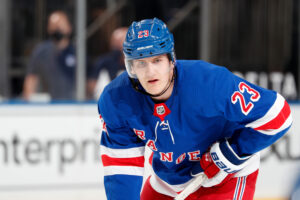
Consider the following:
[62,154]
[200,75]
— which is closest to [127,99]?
[200,75]

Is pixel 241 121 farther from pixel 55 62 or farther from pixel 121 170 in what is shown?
pixel 55 62

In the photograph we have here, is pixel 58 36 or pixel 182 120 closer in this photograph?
pixel 182 120

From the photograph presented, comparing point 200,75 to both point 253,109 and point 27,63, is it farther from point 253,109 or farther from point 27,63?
point 27,63

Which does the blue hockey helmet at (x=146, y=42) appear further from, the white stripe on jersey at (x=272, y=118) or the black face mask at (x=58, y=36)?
the black face mask at (x=58, y=36)

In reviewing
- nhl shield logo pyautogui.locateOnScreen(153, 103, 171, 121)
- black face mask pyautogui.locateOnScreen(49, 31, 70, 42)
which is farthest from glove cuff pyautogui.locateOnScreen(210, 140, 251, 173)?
black face mask pyautogui.locateOnScreen(49, 31, 70, 42)

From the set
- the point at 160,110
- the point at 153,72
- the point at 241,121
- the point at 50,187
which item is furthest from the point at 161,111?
the point at 50,187

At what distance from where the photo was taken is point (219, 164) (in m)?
1.93

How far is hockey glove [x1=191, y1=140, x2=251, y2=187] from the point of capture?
1916mm

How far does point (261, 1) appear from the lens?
4367mm

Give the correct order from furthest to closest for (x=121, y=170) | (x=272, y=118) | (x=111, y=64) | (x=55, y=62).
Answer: (x=111, y=64), (x=55, y=62), (x=121, y=170), (x=272, y=118)

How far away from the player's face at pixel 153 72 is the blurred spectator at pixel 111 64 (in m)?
2.35

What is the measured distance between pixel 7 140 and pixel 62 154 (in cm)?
37

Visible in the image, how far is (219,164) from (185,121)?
0.21 metres

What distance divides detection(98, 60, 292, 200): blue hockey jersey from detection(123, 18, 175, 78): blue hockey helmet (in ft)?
0.41
